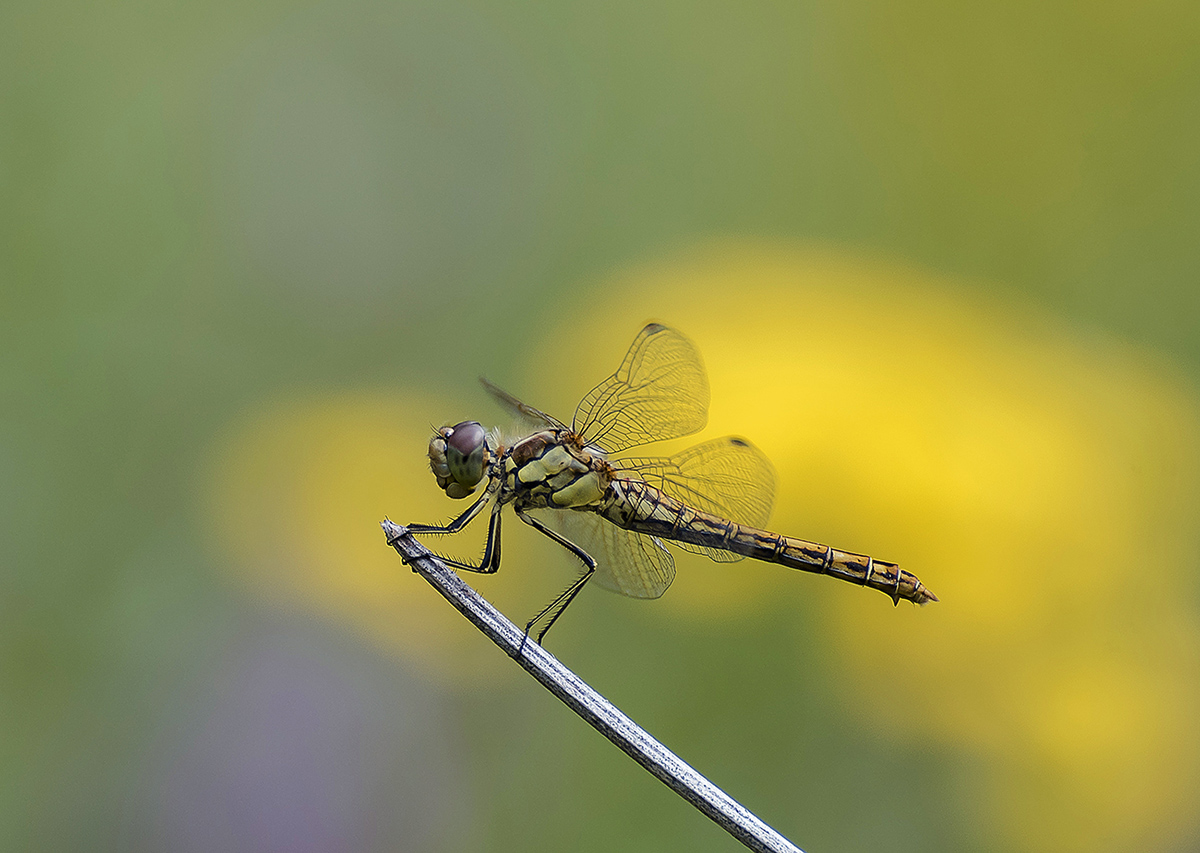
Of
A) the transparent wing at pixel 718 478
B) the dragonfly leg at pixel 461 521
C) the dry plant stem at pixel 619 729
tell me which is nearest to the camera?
the dry plant stem at pixel 619 729

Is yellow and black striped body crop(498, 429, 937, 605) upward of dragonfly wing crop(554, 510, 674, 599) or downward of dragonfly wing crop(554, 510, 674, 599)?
upward

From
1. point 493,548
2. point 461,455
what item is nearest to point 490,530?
point 493,548

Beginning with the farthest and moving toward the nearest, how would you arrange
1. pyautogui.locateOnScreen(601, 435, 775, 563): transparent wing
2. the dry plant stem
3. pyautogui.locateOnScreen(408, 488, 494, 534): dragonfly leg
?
pyautogui.locateOnScreen(601, 435, 775, 563): transparent wing < pyautogui.locateOnScreen(408, 488, 494, 534): dragonfly leg < the dry plant stem

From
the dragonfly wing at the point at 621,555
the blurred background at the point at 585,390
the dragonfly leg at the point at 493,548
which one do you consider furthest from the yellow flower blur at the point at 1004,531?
the dragonfly leg at the point at 493,548

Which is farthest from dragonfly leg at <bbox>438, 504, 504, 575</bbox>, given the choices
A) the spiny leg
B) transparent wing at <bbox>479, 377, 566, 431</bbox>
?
transparent wing at <bbox>479, 377, 566, 431</bbox>

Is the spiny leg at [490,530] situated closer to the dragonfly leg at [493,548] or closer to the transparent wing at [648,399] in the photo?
the dragonfly leg at [493,548]

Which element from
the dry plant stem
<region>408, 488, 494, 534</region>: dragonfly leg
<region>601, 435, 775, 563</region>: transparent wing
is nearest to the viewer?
the dry plant stem

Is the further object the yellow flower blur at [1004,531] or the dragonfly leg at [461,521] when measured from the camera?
the yellow flower blur at [1004,531]

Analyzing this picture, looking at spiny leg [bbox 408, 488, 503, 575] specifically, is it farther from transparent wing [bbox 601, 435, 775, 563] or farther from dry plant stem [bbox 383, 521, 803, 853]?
dry plant stem [bbox 383, 521, 803, 853]

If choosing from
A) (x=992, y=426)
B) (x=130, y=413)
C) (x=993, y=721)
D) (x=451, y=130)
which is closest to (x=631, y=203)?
(x=451, y=130)
